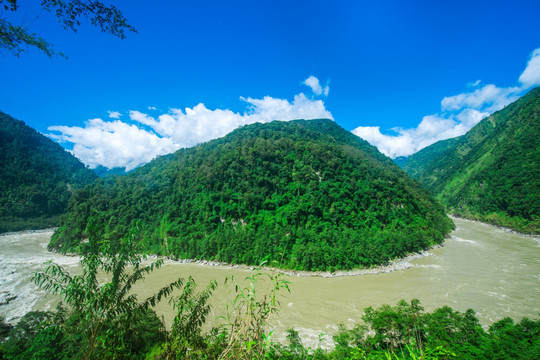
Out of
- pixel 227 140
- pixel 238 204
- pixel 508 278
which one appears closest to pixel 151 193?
pixel 238 204

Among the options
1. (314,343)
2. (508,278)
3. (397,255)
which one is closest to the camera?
(314,343)

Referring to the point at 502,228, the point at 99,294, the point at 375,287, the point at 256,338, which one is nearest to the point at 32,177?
the point at 99,294

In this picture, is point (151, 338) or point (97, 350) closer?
point (97, 350)

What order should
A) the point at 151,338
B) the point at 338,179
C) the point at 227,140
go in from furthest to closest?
the point at 227,140
the point at 338,179
the point at 151,338

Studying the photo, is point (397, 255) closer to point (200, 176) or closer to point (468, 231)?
point (468, 231)

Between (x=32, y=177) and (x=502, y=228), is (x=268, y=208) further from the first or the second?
(x=32, y=177)

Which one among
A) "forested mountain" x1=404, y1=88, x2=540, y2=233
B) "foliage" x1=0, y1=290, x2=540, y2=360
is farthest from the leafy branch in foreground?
"forested mountain" x1=404, y1=88, x2=540, y2=233
